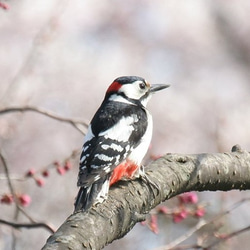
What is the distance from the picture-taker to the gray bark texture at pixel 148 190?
12.3 ft

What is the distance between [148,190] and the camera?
4.58m

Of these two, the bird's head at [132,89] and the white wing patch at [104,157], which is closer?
the white wing patch at [104,157]

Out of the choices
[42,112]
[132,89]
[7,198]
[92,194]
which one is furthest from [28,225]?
[132,89]

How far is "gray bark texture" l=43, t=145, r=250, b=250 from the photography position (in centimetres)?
374

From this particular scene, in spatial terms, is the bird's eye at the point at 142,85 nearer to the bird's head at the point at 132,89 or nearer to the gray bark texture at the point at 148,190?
the bird's head at the point at 132,89

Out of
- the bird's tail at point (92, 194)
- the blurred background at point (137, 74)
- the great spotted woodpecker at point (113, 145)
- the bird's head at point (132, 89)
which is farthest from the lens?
the blurred background at point (137, 74)

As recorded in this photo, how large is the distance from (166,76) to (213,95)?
902 millimetres

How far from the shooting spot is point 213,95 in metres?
15.0

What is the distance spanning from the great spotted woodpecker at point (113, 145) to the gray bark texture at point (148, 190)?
114 mm

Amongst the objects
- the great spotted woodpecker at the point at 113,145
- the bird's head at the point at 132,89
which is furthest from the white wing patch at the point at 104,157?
the bird's head at the point at 132,89

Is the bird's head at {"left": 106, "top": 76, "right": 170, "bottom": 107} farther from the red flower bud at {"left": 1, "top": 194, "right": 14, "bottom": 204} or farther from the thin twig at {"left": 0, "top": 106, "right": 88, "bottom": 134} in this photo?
Result: the red flower bud at {"left": 1, "top": 194, "right": 14, "bottom": 204}

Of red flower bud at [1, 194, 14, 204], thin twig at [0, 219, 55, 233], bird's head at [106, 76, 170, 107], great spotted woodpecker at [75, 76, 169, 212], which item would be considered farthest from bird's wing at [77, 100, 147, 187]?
red flower bud at [1, 194, 14, 204]

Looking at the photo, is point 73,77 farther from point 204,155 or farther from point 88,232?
point 88,232

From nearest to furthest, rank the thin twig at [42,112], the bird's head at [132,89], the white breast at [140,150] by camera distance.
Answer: the white breast at [140,150]
the thin twig at [42,112]
the bird's head at [132,89]
